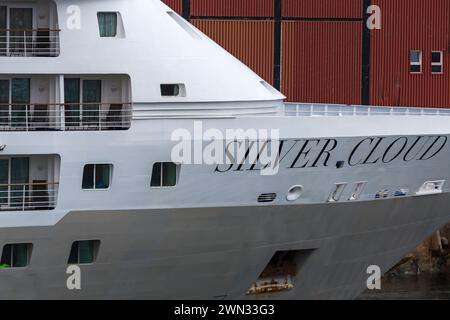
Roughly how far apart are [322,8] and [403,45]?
11.1ft

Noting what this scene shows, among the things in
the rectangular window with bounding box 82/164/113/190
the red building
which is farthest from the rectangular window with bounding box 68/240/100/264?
the red building

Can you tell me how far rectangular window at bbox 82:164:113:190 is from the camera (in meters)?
30.9

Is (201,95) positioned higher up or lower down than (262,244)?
higher up

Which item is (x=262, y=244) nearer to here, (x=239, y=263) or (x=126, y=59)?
Result: (x=239, y=263)

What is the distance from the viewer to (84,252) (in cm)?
3127

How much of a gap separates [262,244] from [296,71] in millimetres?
24098

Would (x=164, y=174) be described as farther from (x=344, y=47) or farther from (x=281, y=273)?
(x=344, y=47)

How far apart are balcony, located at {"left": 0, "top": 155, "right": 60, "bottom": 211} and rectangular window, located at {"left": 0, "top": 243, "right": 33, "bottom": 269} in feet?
2.59

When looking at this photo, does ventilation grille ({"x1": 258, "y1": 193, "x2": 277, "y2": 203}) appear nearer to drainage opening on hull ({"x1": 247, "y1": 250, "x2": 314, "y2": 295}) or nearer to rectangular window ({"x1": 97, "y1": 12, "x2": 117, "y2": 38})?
drainage opening on hull ({"x1": 247, "y1": 250, "x2": 314, "y2": 295})

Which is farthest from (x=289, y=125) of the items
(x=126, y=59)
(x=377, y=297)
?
(x=377, y=297)

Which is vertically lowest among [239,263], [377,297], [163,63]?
[377,297]

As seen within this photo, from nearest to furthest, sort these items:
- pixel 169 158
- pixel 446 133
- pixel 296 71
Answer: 1. pixel 169 158
2. pixel 446 133
3. pixel 296 71

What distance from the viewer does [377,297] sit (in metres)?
45.3

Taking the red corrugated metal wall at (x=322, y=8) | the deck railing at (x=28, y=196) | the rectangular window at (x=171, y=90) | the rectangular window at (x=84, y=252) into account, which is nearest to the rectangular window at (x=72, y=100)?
the deck railing at (x=28, y=196)
